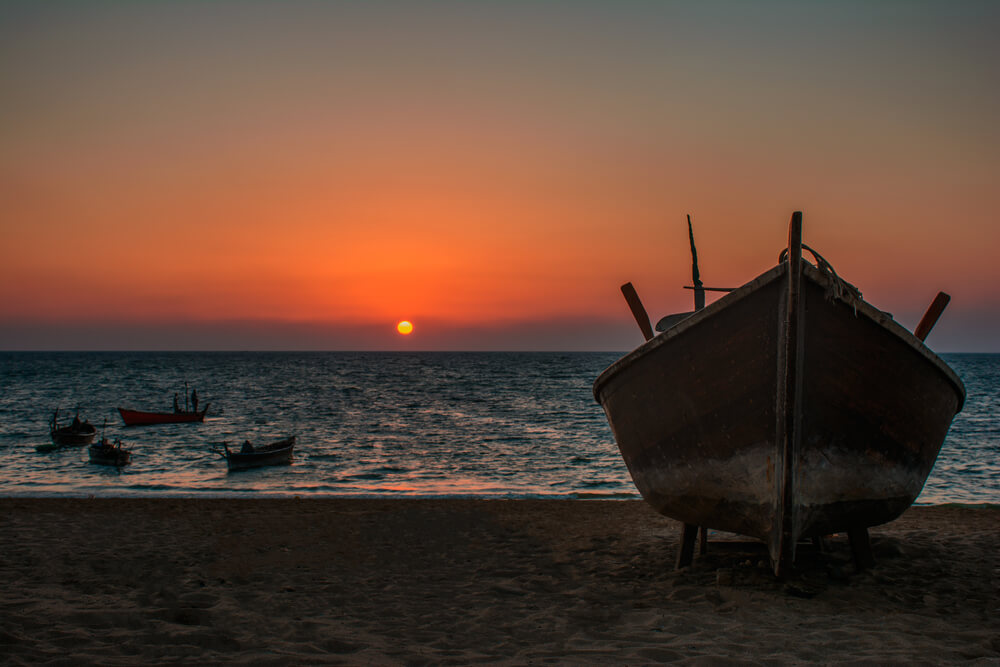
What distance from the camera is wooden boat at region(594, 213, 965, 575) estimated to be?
5188mm

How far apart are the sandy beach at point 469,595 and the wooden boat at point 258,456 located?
819 cm

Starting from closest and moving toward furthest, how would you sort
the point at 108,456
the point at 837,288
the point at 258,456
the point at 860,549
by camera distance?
1. the point at 837,288
2. the point at 860,549
3. the point at 258,456
4. the point at 108,456

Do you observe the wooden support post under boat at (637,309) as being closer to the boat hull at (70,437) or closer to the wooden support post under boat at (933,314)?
the wooden support post under boat at (933,314)

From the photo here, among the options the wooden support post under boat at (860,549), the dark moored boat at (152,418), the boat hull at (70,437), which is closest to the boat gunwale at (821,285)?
the wooden support post under boat at (860,549)

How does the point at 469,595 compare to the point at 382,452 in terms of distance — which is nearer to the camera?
the point at 469,595

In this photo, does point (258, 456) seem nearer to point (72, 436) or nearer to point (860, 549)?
Result: point (72, 436)

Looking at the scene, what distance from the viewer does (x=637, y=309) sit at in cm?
701

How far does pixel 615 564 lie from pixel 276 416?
106ft

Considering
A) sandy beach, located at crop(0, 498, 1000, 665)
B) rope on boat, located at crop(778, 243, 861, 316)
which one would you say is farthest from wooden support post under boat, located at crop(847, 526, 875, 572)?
rope on boat, located at crop(778, 243, 861, 316)

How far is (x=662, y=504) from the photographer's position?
21.0 feet

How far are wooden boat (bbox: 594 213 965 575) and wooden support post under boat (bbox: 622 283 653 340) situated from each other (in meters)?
0.98

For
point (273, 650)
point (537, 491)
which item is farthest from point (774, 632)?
point (537, 491)

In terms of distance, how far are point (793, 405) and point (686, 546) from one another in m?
2.52

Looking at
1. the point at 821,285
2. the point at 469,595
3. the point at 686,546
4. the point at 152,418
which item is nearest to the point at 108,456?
the point at 152,418
